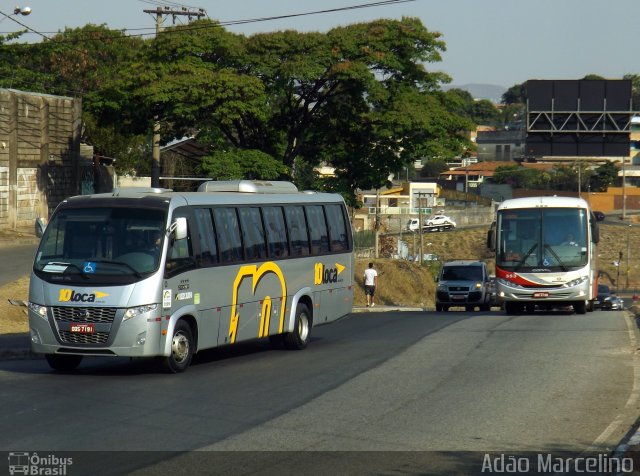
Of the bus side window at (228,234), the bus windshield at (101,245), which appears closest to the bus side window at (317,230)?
the bus side window at (228,234)

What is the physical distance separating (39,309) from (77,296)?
0.69 m

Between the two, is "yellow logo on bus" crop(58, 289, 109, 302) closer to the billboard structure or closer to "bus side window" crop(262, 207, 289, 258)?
"bus side window" crop(262, 207, 289, 258)

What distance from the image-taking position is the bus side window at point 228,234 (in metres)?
16.9

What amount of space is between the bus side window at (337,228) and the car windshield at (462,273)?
61.7 ft

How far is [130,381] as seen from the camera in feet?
47.2

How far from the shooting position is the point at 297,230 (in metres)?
19.6

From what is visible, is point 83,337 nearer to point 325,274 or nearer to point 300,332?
point 300,332

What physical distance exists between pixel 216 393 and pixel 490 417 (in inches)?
142

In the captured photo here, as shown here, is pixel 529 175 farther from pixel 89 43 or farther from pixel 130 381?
pixel 130 381

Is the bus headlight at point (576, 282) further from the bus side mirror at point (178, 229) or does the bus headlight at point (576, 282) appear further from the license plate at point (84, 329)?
the license plate at point (84, 329)

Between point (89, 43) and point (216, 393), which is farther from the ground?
point (89, 43)

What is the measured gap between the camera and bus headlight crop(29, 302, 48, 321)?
583 inches

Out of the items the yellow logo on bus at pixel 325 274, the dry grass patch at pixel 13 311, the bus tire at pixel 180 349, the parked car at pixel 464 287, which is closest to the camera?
the bus tire at pixel 180 349

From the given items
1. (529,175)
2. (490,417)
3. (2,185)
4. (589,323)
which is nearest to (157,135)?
(2,185)
